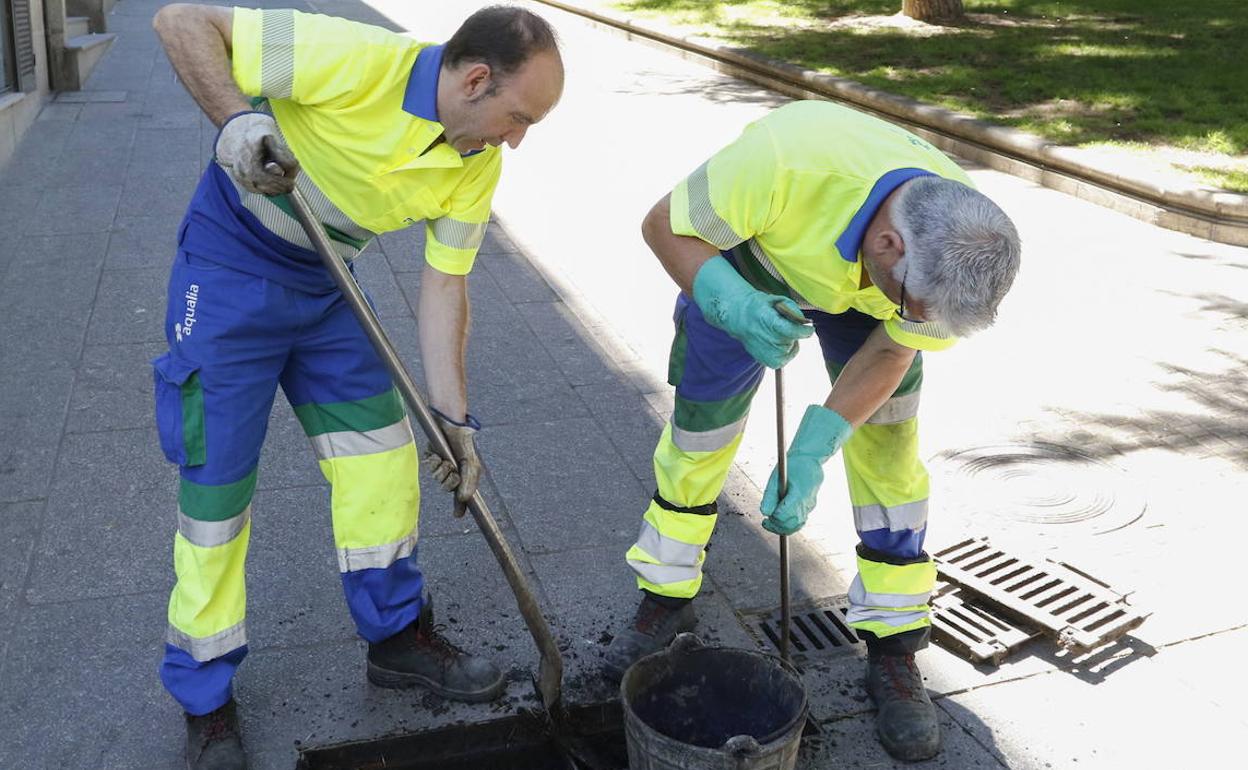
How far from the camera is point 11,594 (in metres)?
3.49

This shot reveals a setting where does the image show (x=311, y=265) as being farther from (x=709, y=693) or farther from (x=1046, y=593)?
(x=1046, y=593)

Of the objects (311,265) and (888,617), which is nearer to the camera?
(311,265)

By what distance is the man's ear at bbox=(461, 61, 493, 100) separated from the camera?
8.79 feet

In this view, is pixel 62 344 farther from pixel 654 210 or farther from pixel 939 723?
pixel 939 723

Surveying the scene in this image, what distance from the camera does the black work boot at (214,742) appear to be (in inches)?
113

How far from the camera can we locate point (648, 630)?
3.40m

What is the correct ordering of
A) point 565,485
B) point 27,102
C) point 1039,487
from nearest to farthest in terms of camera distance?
point 565,485, point 1039,487, point 27,102

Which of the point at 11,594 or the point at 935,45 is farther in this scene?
the point at 935,45

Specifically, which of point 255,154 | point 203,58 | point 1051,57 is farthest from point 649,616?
point 1051,57

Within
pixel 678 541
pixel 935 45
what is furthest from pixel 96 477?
pixel 935 45

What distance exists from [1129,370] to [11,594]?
437 cm

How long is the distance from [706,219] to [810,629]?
4.43ft

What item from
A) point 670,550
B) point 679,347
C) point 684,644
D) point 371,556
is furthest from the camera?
point 670,550

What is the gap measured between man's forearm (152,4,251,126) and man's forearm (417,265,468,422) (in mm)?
625
